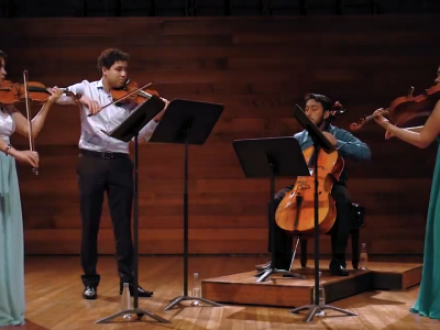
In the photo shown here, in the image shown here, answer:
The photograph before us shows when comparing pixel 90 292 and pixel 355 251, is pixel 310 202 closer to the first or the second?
pixel 355 251

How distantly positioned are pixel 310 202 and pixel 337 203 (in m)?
0.25

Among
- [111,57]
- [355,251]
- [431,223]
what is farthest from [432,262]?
[111,57]

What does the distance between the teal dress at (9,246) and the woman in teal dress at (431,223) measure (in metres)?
1.94

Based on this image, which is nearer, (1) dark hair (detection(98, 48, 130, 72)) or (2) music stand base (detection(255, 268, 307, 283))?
(2) music stand base (detection(255, 268, 307, 283))

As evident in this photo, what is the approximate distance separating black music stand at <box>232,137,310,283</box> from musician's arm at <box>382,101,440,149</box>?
53cm

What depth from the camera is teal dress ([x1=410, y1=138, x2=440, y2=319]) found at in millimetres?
3570

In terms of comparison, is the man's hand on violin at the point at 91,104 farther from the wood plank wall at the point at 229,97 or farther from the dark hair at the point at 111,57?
the wood plank wall at the point at 229,97

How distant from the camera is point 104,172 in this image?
433 cm

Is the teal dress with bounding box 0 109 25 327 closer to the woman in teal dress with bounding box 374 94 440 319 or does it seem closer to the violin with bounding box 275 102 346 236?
the violin with bounding box 275 102 346 236

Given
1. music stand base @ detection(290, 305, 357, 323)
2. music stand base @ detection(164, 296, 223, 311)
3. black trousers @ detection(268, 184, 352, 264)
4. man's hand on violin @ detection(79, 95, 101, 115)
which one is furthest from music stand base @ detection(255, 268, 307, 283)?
man's hand on violin @ detection(79, 95, 101, 115)

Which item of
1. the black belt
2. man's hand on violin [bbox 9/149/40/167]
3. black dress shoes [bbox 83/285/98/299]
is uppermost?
man's hand on violin [bbox 9/149/40/167]

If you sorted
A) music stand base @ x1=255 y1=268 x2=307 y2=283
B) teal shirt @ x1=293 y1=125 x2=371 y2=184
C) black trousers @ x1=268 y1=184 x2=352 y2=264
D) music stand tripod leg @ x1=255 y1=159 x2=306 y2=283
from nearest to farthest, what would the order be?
1. music stand tripod leg @ x1=255 y1=159 x2=306 y2=283
2. music stand base @ x1=255 y1=268 x2=307 y2=283
3. black trousers @ x1=268 y1=184 x2=352 y2=264
4. teal shirt @ x1=293 y1=125 x2=371 y2=184

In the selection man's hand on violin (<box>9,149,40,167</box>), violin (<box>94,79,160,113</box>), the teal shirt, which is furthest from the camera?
the teal shirt

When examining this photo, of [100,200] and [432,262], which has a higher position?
[100,200]
